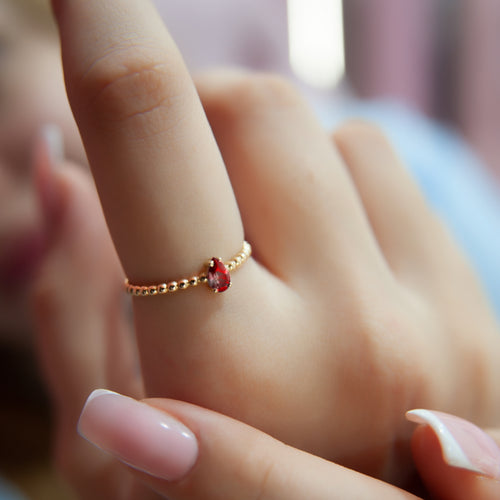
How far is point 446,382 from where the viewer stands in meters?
0.43

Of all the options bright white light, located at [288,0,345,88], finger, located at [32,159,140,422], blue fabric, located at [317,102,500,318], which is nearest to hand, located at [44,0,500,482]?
finger, located at [32,159,140,422]

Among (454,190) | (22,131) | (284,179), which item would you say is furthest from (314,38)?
(284,179)

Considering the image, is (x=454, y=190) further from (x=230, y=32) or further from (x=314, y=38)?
(x=314, y=38)

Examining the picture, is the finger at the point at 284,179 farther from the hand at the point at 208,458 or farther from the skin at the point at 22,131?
the skin at the point at 22,131

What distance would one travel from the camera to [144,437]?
1.01 feet

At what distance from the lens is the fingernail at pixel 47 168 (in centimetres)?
62

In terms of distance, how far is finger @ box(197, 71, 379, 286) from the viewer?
40 centimetres

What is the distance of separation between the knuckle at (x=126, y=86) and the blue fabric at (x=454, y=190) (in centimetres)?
73

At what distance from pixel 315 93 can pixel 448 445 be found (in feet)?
4.94

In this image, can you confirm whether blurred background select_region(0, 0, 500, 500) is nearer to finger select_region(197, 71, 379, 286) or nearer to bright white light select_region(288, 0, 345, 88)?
bright white light select_region(288, 0, 345, 88)

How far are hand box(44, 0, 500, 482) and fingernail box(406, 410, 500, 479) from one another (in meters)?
0.04

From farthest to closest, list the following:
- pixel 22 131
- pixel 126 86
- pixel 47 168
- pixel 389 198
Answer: pixel 22 131, pixel 47 168, pixel 389 198, pixel 126 86

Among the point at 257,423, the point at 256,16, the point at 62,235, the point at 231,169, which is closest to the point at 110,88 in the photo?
the point at 231,169

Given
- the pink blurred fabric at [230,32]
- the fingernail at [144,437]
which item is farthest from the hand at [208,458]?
the pink blurred fabric at [230,32]
